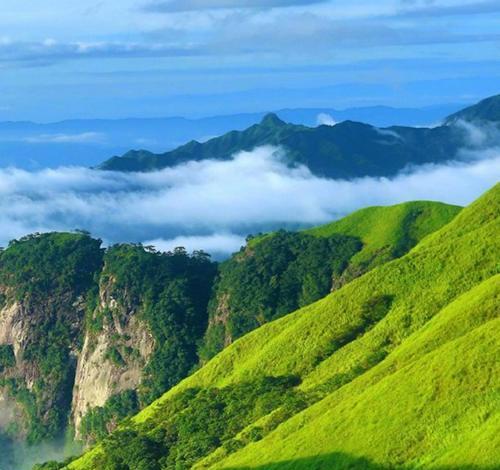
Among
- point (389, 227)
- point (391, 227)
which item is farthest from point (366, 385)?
point (389, 227)

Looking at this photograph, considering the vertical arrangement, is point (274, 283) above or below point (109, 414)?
above

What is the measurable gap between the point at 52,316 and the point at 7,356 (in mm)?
9513

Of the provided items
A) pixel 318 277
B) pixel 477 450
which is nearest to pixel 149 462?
pixel 477 450

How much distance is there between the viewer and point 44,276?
192875mm

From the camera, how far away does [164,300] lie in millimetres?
181250

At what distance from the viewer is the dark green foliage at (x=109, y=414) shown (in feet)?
572

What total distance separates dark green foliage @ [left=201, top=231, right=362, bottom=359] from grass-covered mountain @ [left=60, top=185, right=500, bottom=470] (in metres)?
45.4

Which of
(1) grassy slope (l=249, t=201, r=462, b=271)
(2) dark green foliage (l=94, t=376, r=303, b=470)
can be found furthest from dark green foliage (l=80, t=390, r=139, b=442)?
(2) dark green foliage (l=94, t=376, r=303, b=470)

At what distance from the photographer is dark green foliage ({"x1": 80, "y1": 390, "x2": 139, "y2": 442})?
174250 mm

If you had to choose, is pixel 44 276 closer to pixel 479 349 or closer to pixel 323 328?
pixel 323 328

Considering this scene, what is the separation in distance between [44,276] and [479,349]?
410ft

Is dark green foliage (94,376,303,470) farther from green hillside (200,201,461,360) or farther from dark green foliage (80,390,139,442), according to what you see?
dark green foliage (80,390,139,442)

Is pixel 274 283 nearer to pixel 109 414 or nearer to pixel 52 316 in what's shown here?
pixel 109 414

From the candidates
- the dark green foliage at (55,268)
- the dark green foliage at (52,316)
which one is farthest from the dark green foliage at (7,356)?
the dark green foliage at (55,268)
